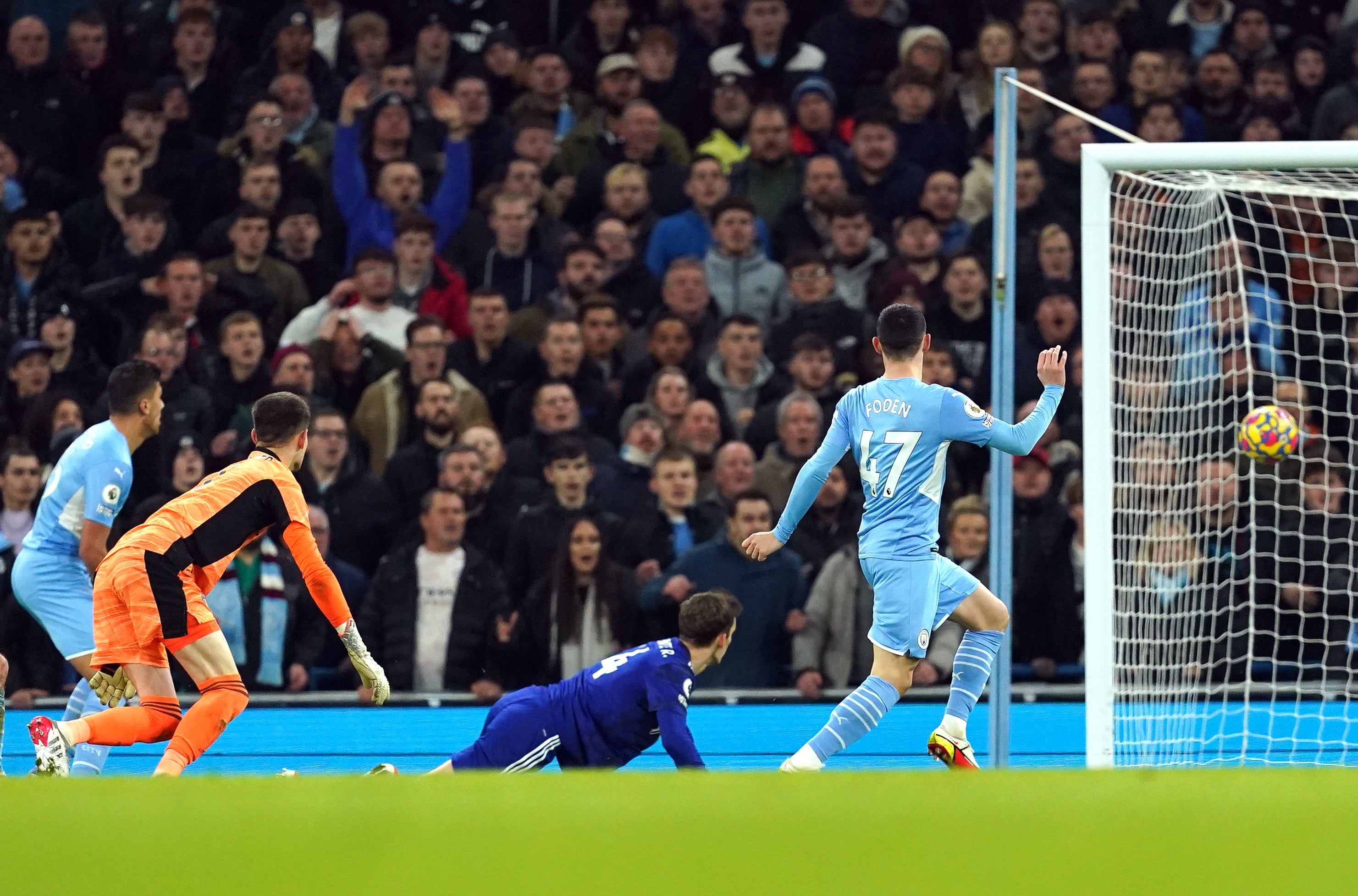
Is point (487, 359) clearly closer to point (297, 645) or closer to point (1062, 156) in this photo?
point (297, 645)

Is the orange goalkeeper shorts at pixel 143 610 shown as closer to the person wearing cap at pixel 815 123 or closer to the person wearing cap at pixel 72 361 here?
the person wearing cap at pixel 72 361

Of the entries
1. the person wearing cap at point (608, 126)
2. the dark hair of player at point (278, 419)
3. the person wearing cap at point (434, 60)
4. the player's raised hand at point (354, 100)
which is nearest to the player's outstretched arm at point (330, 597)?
the dark hair of player at point (278, 419)

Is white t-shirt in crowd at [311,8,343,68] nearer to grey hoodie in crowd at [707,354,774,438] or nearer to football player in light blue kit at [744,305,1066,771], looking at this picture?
grey hoodie in crowd at [707,354,774,438]

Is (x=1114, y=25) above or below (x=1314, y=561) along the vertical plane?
above

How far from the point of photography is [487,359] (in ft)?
33.2

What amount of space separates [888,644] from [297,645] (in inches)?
163

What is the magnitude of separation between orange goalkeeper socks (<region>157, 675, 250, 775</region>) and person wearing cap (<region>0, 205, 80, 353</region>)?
5044 mm

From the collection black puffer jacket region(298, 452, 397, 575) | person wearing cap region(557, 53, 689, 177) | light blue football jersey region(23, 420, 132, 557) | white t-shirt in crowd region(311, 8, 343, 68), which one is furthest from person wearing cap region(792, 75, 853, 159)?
light blue football jersey region(23, 420, 132, 557)

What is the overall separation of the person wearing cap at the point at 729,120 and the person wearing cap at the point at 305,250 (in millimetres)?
2432

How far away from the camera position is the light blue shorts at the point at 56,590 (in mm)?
7383

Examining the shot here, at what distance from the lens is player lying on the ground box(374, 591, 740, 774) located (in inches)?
241

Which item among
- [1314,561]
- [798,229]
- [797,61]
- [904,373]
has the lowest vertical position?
[1314,561]

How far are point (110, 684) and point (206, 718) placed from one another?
571 mm

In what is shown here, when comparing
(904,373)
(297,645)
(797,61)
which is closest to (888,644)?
(904,373)
